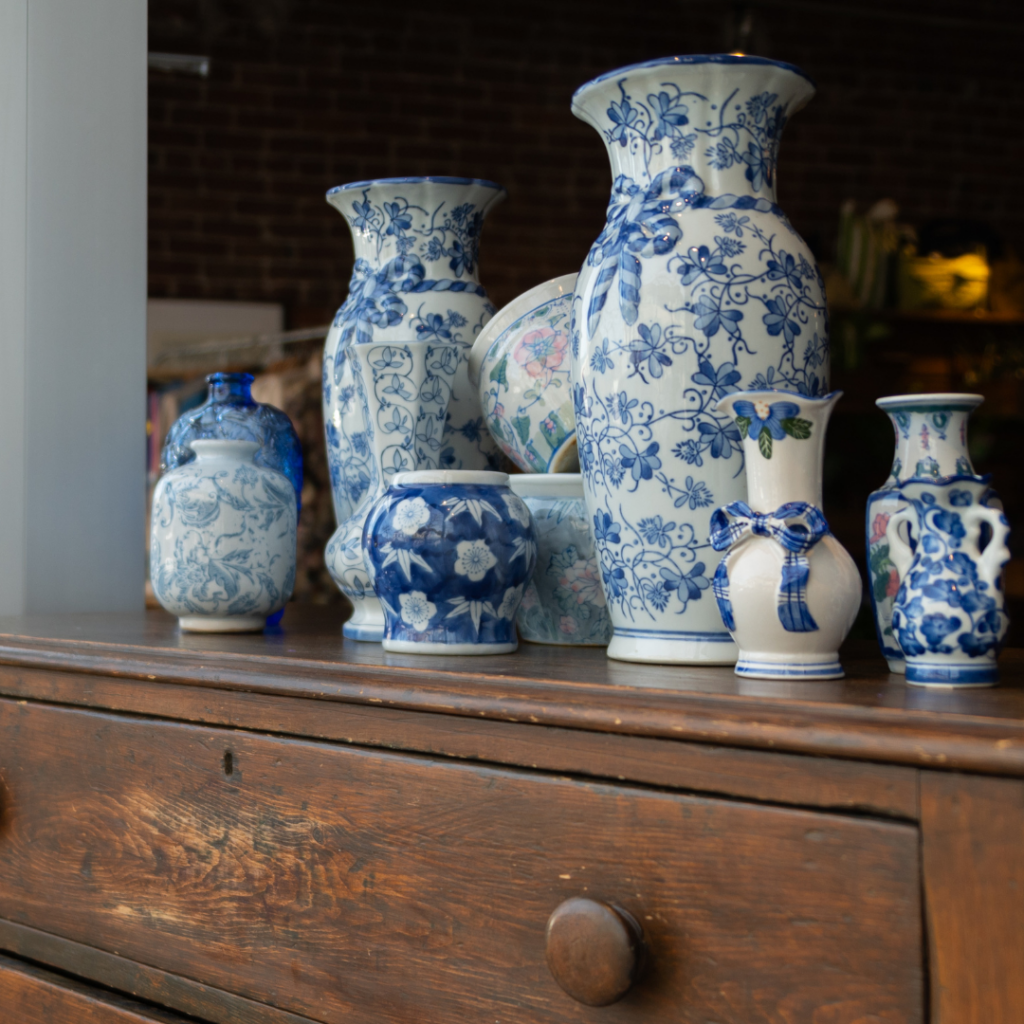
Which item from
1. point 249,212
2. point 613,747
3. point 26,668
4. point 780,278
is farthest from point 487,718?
point 249,212

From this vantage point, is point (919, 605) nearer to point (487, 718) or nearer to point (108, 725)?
point (487, 718)

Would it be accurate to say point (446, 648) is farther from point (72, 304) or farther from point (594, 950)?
point (72, 304)

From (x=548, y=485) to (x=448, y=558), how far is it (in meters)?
0.16

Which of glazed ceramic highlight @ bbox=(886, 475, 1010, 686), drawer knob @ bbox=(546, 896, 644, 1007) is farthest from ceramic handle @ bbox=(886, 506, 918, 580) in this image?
drawer knob @ bbox=(546, 896, 644, 1007)

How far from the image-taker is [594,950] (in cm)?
67

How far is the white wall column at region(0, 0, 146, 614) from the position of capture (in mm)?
1433

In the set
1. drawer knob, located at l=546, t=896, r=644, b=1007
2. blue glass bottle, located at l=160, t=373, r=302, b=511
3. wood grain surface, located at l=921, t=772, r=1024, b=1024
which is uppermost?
blue glass bottle, located at l=160, t=373, r=302, b=511

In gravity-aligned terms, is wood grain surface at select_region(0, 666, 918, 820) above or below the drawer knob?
above

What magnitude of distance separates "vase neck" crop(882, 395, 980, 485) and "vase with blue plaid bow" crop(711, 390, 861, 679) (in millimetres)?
54

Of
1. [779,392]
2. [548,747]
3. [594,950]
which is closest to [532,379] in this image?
[779,392]

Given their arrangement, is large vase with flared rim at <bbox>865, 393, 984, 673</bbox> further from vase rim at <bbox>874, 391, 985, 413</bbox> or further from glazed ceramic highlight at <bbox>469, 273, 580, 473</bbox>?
glazed ceramic highlight at <bbox>469, 273, 580, 473</bbox>

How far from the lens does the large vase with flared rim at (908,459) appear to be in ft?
2.54

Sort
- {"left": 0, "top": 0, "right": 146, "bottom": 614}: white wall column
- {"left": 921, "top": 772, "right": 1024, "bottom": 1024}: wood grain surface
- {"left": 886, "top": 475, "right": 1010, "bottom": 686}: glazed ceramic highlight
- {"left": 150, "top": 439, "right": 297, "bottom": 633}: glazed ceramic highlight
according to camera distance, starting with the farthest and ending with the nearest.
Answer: {"left": 0, "top": 0, "right": 146, "bottom": 614}: white wall column → {"left": 150, "top": 439, "right": 297, "bottom": 633}: glazed ceramic highlight → {"left": 886, "top": 475, "right": 1010, "bottom": 686}: glazed ceramic highlight → {"left": 921, "top": 772, "right": 1024, "bottom": 1024}: wood grain surface

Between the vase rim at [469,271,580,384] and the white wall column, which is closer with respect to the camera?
the vase rim at [469,271,580,384]
